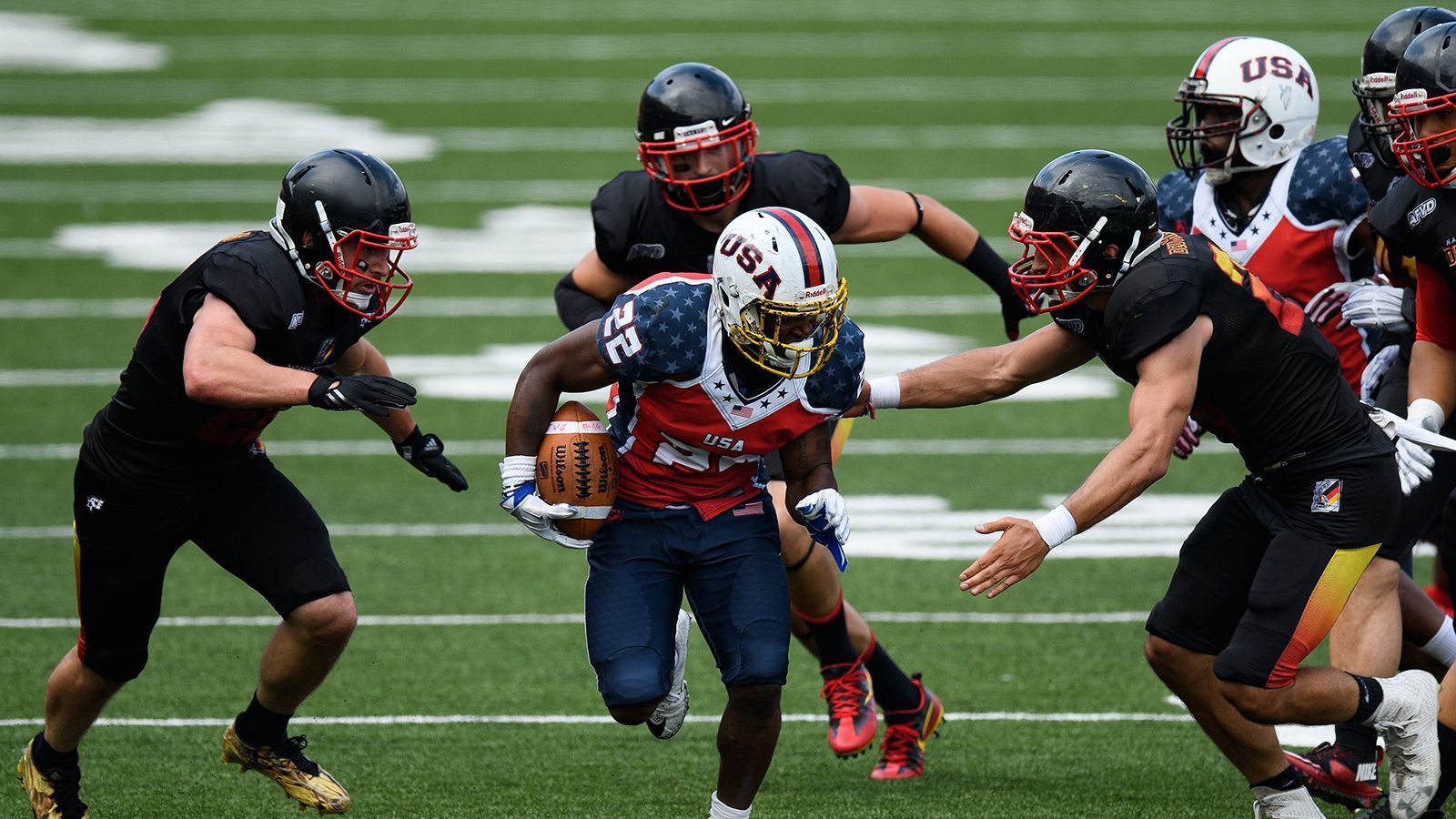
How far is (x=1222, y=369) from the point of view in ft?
13.8

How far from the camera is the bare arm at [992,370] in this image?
458cm

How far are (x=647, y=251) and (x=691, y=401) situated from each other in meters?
1.17

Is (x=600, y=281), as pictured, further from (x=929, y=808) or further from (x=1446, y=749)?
(x=1446, y=749)

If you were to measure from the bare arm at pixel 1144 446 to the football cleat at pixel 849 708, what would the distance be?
1320 millimetres

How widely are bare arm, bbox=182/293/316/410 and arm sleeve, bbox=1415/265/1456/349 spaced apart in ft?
9.82

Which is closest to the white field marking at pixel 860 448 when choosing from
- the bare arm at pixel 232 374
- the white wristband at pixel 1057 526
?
the bare arm at pixel 232 374

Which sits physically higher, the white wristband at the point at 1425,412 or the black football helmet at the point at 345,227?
the black football helmet at the point at 345,227

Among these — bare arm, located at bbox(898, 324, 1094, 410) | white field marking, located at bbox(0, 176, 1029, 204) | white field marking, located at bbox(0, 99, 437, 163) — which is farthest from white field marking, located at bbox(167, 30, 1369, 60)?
bare arm, located at bbox(898, 324, 1094, 410)

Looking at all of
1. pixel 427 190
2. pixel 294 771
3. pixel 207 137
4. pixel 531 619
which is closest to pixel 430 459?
pixel 294 771

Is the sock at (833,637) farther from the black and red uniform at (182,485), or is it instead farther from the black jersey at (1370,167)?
the black jersey at (1370,167)

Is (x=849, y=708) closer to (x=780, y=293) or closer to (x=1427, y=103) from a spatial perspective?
(x=780, y=293)

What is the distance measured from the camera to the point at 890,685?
5.41 m

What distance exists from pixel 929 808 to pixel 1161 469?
141 centimetres

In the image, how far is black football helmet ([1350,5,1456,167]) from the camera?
16.7 ft
